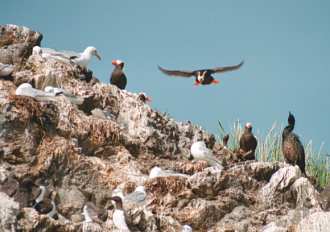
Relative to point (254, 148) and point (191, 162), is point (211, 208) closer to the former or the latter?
point (191, 162)

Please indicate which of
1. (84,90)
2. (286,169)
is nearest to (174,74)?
(84,90)

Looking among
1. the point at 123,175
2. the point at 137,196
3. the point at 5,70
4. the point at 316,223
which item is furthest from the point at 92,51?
the point at 316,223

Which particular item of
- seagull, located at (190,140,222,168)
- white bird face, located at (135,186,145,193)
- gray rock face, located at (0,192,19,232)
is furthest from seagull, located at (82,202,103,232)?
seagull, located at (190,140,222,168)

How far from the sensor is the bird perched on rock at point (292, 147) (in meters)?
20.4

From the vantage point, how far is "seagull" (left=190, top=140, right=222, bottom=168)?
18859 millimetres

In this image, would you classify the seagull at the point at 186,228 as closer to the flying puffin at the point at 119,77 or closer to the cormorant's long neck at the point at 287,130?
the cormorant's long neck at the point at 287,130

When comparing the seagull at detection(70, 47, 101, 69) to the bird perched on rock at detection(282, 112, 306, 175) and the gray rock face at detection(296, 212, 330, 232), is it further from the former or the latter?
the gray rock face at detection(296, 212, 330, 232)

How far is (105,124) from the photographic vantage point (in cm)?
1858

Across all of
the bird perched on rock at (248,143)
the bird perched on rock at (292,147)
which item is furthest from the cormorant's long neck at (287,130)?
the bird perched on rock at (248,143)

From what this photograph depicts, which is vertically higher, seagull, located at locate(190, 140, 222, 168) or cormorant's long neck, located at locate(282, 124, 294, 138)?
cormorant's long neck, located at locate(282, 124, 294, 138)

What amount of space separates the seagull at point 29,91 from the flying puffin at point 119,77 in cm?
461

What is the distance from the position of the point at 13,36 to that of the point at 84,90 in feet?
9.83

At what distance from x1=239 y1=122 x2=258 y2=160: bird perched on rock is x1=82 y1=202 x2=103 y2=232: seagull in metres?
5.45

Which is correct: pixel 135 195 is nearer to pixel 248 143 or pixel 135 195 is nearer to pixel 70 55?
pixel 248 143
